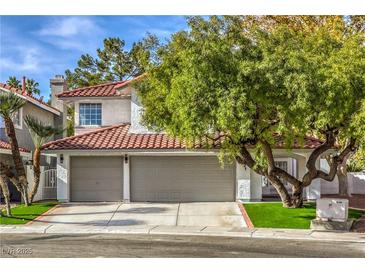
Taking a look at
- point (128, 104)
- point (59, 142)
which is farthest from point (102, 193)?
point (128, 104)

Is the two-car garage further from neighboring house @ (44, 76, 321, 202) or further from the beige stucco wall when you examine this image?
the beige stucco wall

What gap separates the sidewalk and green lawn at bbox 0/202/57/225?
812mm

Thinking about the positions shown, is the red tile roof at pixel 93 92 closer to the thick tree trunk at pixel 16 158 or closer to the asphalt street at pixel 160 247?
the thick tree trunk at pixel 16 158

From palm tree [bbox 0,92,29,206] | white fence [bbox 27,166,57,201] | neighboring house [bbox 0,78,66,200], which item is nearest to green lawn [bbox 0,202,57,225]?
palm tree [bbox 0,92,29,206]

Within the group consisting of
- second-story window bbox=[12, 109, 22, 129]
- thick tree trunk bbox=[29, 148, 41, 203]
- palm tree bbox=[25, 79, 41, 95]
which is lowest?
thick tree trunk bbox=[29, 148, 41, 203]

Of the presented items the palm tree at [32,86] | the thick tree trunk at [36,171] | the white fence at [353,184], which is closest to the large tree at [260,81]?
the thick tree trunk at [36,171]

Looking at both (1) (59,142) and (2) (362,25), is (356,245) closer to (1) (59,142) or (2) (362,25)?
(1) (59,142)

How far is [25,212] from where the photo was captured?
2020 centimetres

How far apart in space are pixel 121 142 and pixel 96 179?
6.93 feet

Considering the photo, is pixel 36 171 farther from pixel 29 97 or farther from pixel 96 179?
pixel 29 97

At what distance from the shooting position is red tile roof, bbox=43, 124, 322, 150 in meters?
22.9

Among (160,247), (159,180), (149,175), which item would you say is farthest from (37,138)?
(160,247)

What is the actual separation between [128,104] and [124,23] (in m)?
8.78
